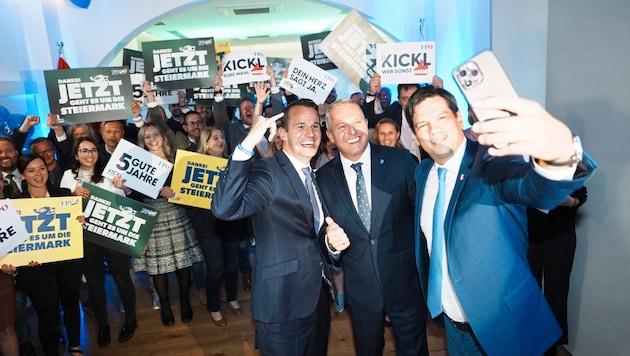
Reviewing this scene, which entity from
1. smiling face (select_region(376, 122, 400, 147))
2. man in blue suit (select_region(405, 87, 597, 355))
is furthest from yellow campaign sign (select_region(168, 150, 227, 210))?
man in blue suit (select_region(405, 87, 597, 355))

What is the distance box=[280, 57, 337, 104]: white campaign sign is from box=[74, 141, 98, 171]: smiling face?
1796 millimetres

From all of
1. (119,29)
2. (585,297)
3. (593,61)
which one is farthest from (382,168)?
(119,29)

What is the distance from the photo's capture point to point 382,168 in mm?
2197

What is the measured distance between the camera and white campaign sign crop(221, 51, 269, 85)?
14.1 ft

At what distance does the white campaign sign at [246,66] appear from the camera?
4.30 metres

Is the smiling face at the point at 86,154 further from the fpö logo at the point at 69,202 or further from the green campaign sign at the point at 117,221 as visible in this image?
the fpö logo at the point at 69,202

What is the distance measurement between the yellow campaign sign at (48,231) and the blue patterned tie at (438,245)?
8.37 feet

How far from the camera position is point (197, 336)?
3586mm

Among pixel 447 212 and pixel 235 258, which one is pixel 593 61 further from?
pixel 235 258

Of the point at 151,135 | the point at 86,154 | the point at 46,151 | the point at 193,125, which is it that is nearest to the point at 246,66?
the point at 193,125

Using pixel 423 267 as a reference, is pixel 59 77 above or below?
above

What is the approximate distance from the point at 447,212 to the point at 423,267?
0.42m

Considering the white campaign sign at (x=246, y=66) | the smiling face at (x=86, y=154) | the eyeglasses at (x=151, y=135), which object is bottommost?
the smiling face at (x=86, y=154)

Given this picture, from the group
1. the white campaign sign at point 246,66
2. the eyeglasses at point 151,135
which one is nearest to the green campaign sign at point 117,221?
the eyeglasses at point 151,135
